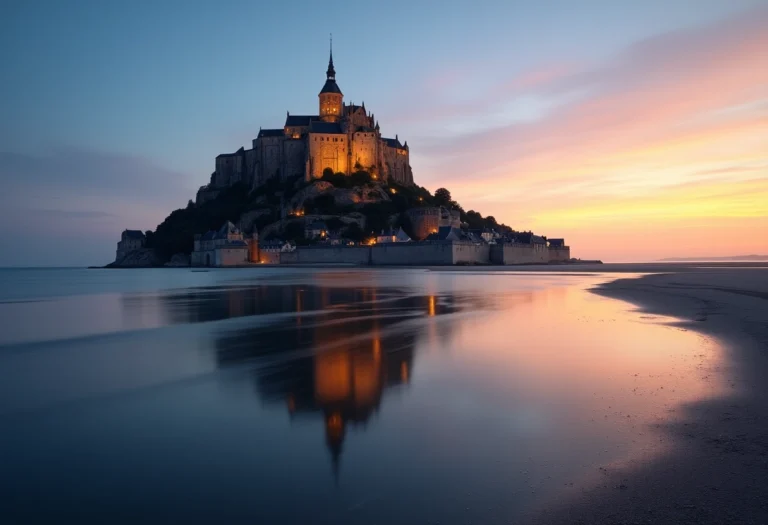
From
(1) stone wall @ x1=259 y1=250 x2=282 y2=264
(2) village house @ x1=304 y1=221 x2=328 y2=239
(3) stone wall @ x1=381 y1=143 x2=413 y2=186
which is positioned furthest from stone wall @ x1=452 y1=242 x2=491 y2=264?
(1) stone wall @ x1=259 y1=250 x2=282 y2=264

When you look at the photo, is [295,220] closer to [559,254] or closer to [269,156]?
[269,156]

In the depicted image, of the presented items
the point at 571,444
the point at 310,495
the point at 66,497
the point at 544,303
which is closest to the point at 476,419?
the point at 571,444

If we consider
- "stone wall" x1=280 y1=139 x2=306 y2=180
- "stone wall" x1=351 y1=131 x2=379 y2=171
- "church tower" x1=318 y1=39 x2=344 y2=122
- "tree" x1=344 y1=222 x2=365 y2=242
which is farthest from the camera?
"church tower" x1=318 y1=39 x2=344 y2=122

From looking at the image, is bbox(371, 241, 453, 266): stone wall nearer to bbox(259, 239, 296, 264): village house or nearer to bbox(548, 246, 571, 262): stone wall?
bbox(259, 239, 296, 264): village house

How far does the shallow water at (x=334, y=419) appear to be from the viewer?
3.85 metres

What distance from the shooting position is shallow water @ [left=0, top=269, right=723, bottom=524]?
385cm

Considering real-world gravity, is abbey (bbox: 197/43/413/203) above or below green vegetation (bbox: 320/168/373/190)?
above

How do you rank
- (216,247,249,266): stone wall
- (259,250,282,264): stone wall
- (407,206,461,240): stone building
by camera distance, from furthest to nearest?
(216,247,249,266): stone wall < (259,250,282,264): stone wall < (407,206,461,240): stone building

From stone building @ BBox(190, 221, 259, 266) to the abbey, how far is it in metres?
12.3

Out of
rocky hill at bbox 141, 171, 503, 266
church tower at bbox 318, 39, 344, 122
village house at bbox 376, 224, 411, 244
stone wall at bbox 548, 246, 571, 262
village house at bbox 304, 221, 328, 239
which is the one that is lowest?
stone wall at bbox 548, 246, 571, 262

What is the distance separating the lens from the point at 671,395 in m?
6.23

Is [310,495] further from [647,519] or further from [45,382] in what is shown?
[45,382]

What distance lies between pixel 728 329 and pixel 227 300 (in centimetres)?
1728

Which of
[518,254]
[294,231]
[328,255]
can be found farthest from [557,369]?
[294,231]
